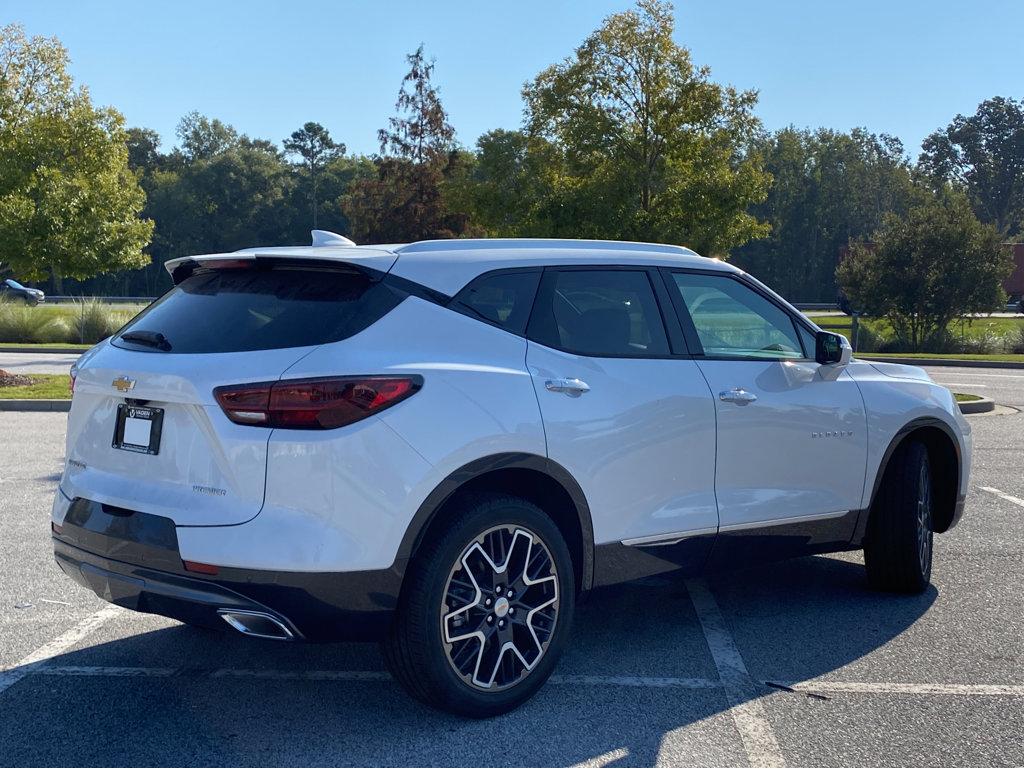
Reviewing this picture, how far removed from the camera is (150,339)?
4.36 metres

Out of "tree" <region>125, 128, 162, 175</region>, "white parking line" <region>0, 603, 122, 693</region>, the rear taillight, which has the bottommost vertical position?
"white parking line" <region>0, 603, 122, 693</region>

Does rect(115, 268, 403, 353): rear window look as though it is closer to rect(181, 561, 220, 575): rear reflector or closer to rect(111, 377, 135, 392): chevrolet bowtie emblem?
rect(111, 377, 135, 392): chevrolet bowtie emblem

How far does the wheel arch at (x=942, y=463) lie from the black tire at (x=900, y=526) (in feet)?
0.31

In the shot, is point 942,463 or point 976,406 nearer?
point 942,463

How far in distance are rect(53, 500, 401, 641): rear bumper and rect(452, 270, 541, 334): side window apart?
42.9 inches

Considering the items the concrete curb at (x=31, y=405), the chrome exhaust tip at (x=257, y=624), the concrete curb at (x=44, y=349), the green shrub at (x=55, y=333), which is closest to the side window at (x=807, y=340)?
the chrome exhaust tip at (x=257, y=624)

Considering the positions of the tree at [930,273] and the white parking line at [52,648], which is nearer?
the white parking line at [52,648]

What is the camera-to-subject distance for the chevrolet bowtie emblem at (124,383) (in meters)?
4.21

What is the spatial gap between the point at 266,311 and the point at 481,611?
1360 mm

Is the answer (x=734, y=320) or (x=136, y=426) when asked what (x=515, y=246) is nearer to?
(x=734, y=320)

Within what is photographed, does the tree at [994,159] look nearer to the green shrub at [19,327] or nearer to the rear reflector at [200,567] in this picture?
the green shrub at [19,327]

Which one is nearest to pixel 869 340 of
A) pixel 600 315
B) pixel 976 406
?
pixel 976 406

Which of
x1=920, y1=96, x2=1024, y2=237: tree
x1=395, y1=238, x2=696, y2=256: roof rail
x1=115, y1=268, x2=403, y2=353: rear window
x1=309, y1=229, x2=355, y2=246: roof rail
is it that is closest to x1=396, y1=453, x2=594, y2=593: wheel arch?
x1=115, y1=268, x2=403, y2=353: rear window

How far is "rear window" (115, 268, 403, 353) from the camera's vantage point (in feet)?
13.3
